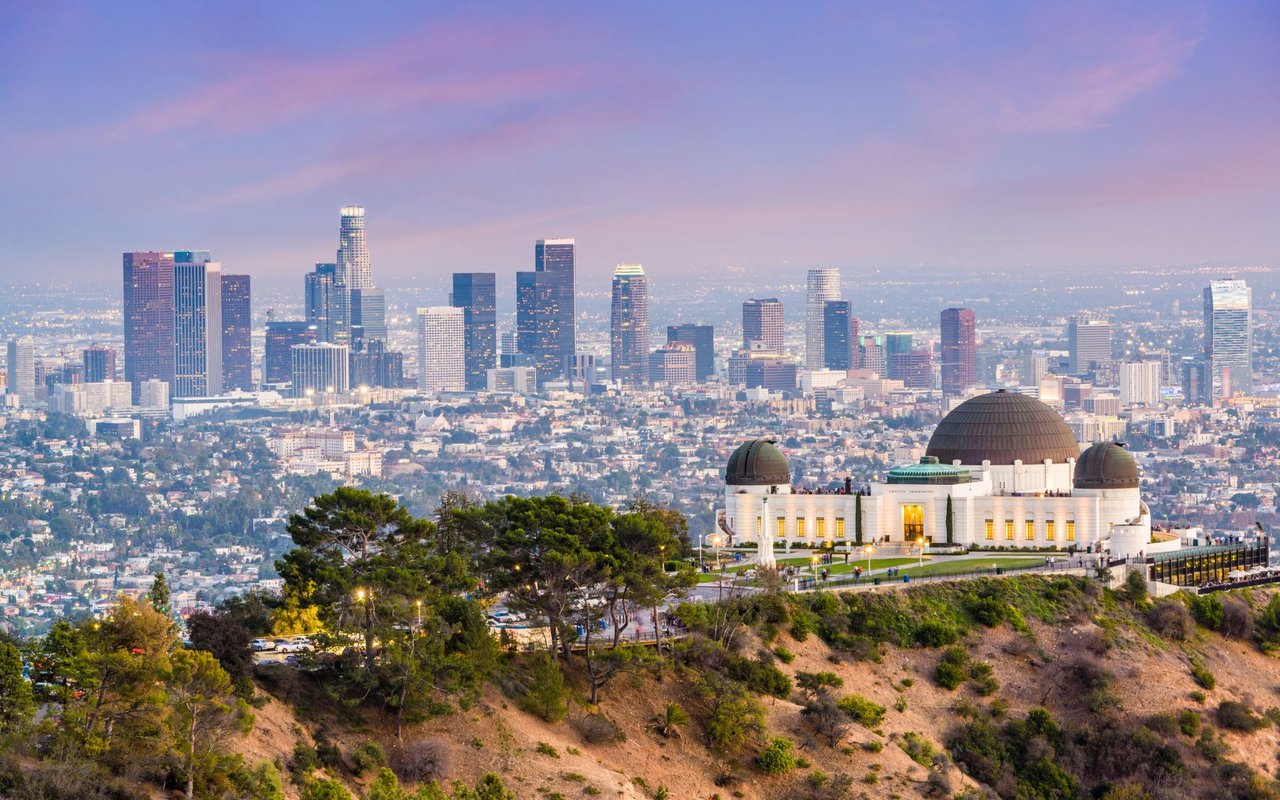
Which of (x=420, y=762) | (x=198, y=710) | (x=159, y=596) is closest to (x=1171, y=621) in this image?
(x=420, y=762)

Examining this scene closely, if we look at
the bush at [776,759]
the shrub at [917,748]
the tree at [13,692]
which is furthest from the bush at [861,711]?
the tree at [13,692]

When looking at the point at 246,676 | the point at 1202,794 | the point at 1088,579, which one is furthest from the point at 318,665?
the point at 1088,579

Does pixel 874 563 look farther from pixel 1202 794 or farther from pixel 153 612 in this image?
pixel 153 612

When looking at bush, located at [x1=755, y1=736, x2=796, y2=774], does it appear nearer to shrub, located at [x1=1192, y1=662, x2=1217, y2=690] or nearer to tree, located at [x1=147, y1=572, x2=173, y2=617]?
tree, located at [x1=147, y1=572, x2=173, y2=617]

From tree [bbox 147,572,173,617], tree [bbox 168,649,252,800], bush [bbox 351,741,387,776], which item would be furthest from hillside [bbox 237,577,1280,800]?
tree [bbox 147,572,173,617]

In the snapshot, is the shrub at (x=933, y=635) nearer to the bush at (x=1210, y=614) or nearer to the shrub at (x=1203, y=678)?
the shrub at (x=1203, y=678)
